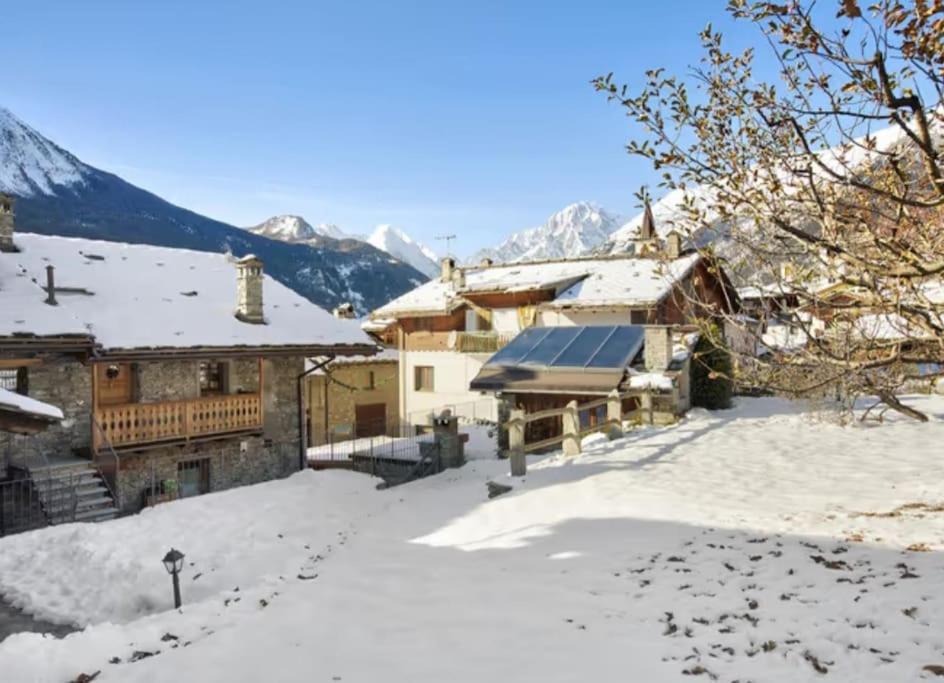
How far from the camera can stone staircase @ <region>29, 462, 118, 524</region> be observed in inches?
522

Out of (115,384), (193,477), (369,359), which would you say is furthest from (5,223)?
(369,359)

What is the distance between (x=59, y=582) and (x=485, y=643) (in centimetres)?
760

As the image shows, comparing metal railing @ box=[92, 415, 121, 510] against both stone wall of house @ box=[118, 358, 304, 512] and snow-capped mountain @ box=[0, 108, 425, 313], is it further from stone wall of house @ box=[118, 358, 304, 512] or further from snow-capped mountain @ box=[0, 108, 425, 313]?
snow-capped mountain @ box=[0, 108, 425, 313]

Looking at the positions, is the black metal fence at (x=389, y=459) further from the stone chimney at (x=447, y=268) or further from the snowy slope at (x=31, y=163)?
the snowy slope at (x=31, y=163)

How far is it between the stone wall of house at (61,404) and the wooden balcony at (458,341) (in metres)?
18.0

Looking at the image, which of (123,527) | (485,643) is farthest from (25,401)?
(123,527)

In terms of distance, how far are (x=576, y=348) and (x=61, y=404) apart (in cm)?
1365

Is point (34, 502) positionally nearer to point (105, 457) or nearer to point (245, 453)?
point (105, 457)

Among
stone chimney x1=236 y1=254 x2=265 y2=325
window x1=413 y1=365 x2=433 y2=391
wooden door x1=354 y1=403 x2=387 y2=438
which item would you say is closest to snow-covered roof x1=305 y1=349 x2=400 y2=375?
window x1=413 y1=365 x2=433 y2=391

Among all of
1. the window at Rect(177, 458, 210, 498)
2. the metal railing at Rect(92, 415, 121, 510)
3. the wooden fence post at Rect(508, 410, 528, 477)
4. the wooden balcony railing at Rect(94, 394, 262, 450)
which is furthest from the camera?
the window at Rect(177, 458, 210, 498)

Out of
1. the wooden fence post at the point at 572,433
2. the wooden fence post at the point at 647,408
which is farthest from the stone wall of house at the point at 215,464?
the wooden fence post at the point at 647,408

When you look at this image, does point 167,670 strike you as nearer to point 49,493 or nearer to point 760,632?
point 760,632

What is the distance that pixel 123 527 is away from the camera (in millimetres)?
11719

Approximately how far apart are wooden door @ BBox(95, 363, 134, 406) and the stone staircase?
2.20 meters
